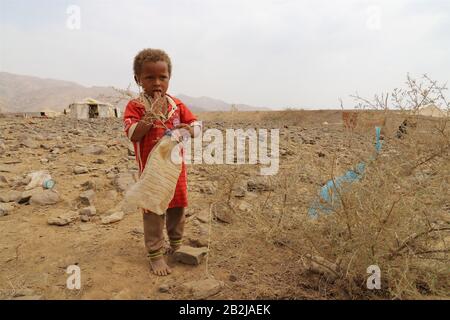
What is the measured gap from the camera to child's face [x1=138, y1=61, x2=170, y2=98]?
2.02 metres

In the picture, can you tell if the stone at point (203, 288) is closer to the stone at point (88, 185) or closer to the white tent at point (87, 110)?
the stone at point (88, 185)

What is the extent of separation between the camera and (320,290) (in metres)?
1.80

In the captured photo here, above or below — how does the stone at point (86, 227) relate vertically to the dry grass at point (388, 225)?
below

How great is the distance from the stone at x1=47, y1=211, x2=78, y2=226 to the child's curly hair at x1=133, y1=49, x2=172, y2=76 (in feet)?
4.95

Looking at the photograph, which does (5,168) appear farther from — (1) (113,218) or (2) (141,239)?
(2) (141,239)

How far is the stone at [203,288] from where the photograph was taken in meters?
1.80

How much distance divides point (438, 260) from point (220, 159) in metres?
1.50

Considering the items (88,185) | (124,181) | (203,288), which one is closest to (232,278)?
(203,288)

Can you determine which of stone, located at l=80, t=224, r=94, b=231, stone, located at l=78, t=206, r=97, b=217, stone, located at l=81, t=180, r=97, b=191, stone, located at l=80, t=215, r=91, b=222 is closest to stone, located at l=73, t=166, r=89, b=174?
stone, located at l=81, t=180, r=97, b=191

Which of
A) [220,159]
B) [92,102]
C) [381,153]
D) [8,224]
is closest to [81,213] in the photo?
[8,224]

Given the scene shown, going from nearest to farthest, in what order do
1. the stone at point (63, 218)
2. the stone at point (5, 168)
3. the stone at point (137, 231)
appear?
the stone at point (137, 231) → the stone at point (63, 218) → the stone at point (5, 168)

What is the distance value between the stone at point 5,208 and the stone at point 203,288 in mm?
2095

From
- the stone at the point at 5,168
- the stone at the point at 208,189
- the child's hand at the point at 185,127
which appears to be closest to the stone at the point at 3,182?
the stone at the point at 5,168
